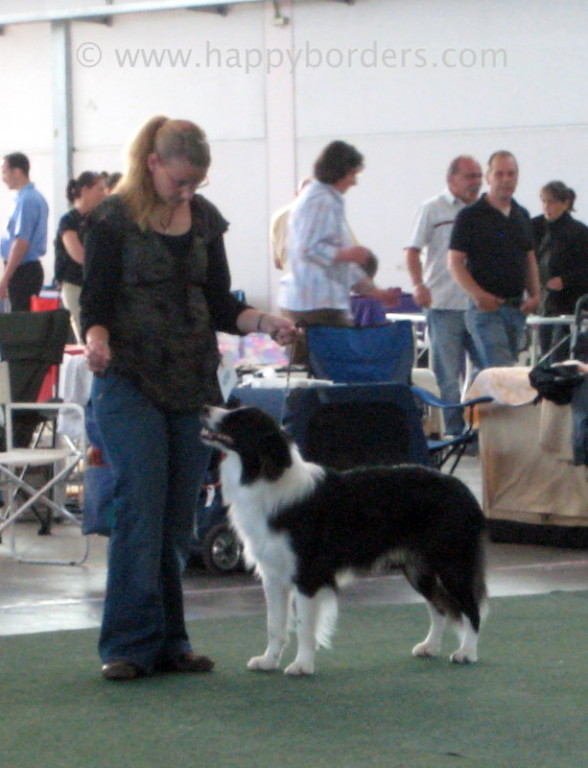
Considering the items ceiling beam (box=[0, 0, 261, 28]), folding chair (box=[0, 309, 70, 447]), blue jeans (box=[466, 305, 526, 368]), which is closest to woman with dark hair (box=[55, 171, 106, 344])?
folding chair (box=[0, 309, 70, 447])

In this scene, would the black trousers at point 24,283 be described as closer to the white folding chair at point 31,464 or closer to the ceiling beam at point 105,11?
the white folding chair at point 31,464

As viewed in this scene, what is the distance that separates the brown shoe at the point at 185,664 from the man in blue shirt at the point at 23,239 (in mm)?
5775

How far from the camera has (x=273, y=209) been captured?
16.3 m

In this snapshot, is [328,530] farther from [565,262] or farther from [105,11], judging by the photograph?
[105,11]

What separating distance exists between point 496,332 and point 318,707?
432cm

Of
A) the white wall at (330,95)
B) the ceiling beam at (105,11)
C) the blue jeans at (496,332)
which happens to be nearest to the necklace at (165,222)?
the blue jeans at (496,332)

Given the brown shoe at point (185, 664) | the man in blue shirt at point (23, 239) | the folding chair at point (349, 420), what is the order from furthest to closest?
the man in blue shirt at point (23, 239) → the folding chair at point (349, 420) → the brown shoe at point (185, 664)

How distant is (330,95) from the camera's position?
15.7 metres

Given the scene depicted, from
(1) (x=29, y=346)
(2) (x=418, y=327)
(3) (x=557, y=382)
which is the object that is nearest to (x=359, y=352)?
(3) (x=557, y=382)

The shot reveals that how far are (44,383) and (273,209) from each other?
8.77 meters

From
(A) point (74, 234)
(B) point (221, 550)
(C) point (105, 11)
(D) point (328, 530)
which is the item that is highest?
(C) point (105, 11)

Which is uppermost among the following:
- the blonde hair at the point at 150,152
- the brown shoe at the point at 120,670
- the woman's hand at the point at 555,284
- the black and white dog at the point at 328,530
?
the blonde hair at the point at 150,152

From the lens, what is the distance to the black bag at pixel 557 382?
20.7 feet

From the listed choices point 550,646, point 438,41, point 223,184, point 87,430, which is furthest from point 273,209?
point 550,646
